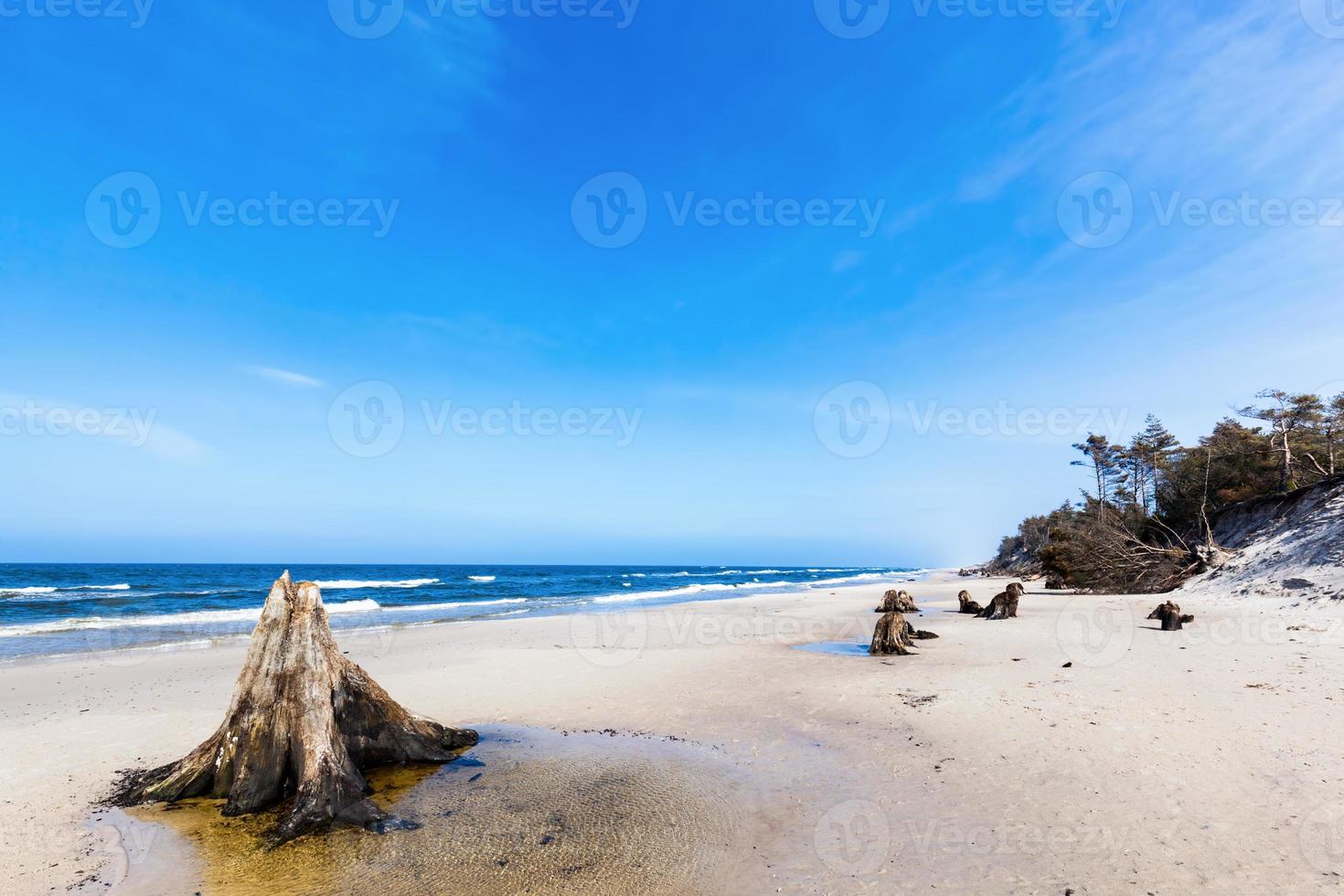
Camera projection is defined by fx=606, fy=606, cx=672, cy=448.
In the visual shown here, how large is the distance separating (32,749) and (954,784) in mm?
10864

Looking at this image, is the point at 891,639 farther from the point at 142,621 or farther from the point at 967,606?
the point at 142,621

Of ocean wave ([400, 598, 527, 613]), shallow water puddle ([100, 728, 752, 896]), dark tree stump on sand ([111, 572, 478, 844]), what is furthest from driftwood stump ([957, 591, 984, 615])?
ocean wave ([400, 598, 527, 613])

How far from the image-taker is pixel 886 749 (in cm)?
725

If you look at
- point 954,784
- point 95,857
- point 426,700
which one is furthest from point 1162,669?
point 95,857

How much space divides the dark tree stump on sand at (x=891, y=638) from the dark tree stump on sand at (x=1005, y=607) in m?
7.65

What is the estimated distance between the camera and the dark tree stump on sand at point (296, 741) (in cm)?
570

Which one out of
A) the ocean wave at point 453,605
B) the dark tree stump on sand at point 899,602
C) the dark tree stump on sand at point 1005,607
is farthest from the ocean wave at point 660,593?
the dark tree stump on sand at point 1005,607

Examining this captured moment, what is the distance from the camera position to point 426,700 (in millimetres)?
10383

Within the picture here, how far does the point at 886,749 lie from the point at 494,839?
4581 millimetres

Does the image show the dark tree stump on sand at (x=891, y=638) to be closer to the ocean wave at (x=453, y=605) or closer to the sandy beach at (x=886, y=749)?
the sandy beach at (x=886, y=749)

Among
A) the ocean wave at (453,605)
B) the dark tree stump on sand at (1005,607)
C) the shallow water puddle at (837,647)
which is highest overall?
the dark tree stump on sand at (1005,607)

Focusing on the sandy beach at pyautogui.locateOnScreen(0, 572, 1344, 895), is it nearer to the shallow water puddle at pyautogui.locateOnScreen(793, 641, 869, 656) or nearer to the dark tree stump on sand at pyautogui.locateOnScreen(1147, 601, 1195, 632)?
the shallow water puddle at pyautogui.locateOnScreen(793, 641, 869, 656)

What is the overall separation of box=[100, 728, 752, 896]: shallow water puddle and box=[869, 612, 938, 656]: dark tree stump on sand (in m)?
8.37

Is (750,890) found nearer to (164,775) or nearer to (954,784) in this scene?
(954,784)
